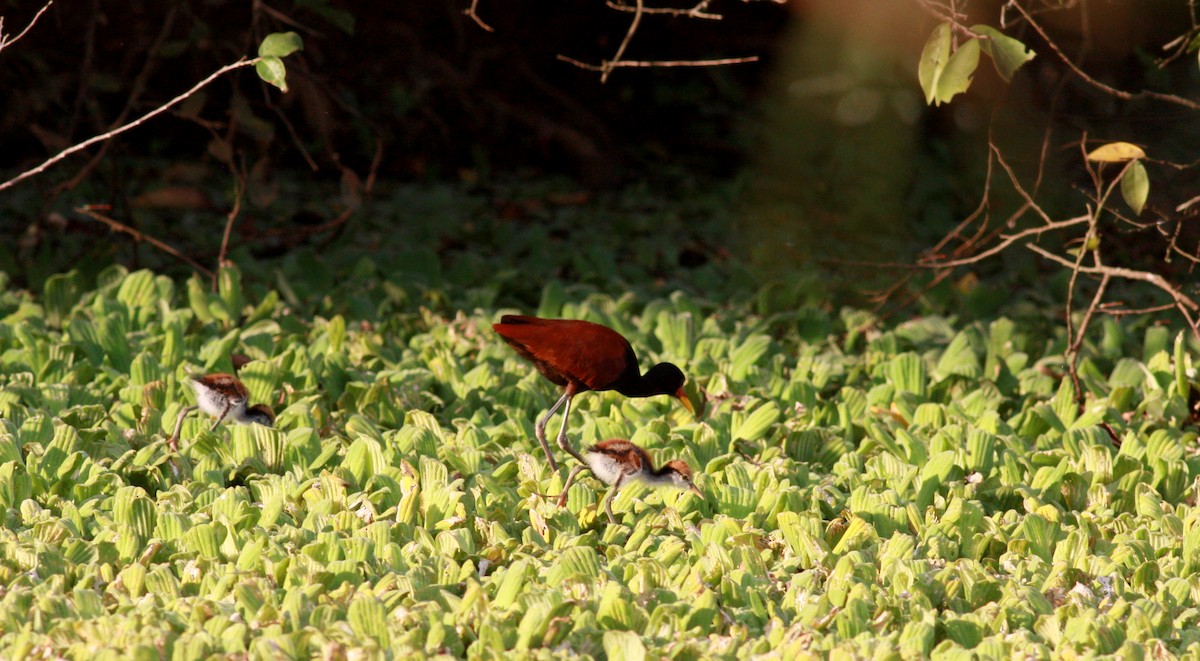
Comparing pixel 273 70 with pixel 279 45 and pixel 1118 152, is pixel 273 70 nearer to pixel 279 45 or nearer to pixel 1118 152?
pixel 279 45

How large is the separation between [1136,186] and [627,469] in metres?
1.48

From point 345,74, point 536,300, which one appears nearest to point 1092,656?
point 536,300

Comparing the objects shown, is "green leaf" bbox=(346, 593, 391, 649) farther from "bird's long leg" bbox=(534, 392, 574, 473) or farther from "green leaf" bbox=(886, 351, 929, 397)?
"green leaf" bbox=(886, 351, 929, 397)

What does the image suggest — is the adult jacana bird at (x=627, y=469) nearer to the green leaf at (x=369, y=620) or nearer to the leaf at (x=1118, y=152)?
the green leaf at (x=369, y=620)

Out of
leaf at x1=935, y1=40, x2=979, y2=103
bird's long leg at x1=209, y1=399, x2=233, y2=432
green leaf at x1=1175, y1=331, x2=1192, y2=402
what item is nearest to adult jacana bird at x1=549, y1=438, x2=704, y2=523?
bird's long leg at x1=209, y1=399, x2=233, y2=432

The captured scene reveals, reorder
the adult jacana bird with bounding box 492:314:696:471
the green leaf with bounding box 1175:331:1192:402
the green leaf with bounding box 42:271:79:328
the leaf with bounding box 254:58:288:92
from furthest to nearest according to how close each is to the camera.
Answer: the green leaf with bounding box 42:271:79:328
the green leaf with bounding box 1175:331:1192:402
the adult jacana bird with bounding box 492:314:696:471
the leaf with bounding box 254:58:288:92

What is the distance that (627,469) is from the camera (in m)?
3.32

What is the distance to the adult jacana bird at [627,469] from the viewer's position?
331 cm

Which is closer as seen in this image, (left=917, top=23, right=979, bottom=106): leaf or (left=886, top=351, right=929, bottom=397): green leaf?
(left=917, top=23, right=979, bottom=106): leaf

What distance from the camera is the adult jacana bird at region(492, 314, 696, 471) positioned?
3.61 meters

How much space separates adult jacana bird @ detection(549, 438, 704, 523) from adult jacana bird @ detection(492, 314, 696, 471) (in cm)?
23

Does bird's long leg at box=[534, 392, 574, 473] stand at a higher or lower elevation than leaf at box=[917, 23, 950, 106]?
lower

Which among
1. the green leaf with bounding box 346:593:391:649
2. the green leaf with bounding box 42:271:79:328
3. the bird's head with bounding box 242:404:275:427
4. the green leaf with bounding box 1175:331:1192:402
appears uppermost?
the green leaf with bounding box 346:593:391:649

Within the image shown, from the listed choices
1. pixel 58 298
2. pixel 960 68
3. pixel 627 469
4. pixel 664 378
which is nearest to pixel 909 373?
pixel 664 378
